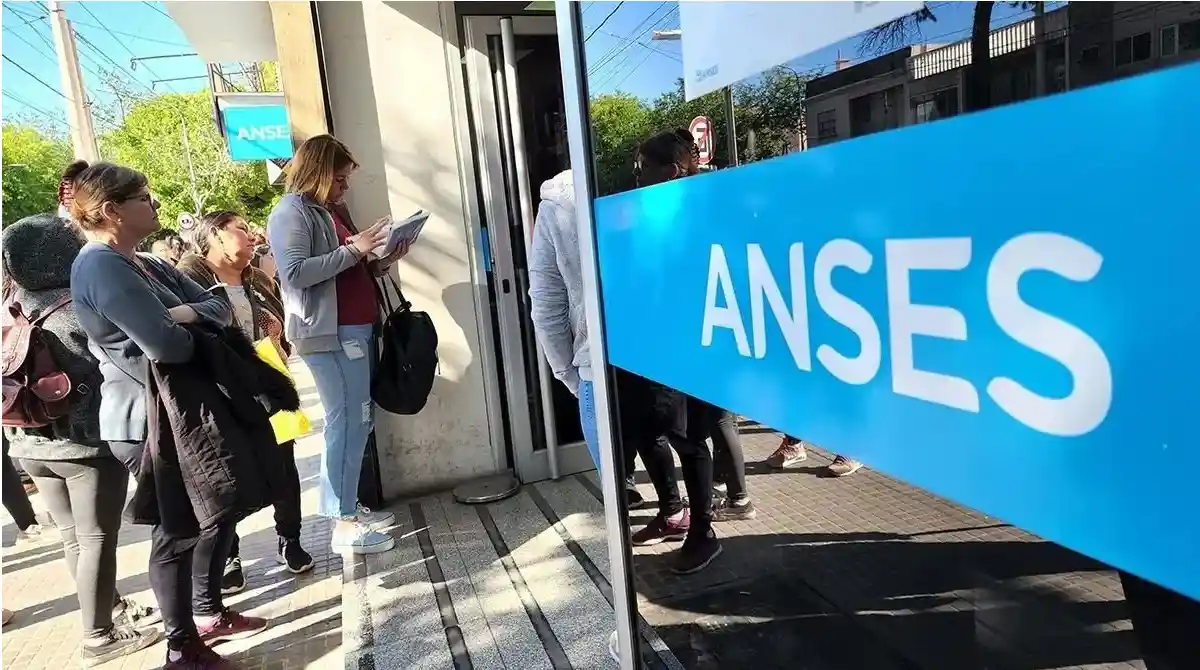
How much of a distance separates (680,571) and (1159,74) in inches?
51.8

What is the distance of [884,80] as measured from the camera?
2.86 ft

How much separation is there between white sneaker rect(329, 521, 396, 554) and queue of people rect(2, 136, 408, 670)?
0.25m

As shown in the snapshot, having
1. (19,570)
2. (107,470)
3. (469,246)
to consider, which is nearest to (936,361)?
(107,470)

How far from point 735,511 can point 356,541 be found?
225 cm

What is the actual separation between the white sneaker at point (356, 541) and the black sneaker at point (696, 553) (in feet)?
6.43

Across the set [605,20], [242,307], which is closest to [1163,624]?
[605,20]

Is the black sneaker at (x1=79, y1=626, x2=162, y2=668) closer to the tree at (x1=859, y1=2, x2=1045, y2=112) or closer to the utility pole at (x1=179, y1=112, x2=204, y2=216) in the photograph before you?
the tree at (x1=859, y1=2, x2=1045, y2=112)

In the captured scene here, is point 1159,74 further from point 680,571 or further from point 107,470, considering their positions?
point 107,470

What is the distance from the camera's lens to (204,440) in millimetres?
2268

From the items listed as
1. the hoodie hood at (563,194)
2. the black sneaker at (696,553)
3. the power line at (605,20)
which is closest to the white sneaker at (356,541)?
the hoodie hood at (563,194)

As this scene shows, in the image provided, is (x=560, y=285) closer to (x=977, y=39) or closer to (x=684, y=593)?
(x=684, y=593)

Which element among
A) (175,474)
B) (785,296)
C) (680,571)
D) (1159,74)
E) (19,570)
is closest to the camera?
(1159,74)

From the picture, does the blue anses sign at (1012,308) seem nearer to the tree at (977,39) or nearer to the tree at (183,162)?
the tree at (977,39)

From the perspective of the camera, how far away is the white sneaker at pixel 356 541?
10.6 feet
